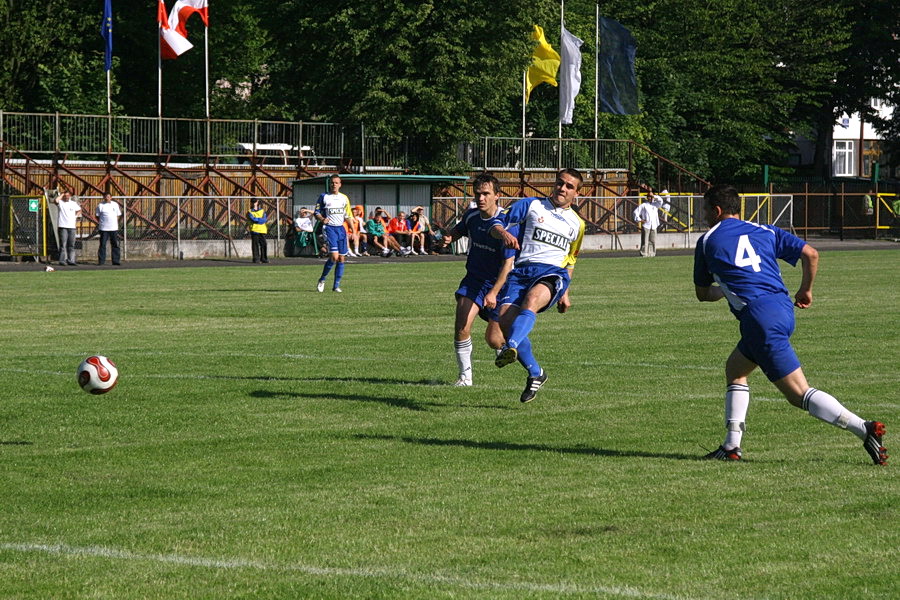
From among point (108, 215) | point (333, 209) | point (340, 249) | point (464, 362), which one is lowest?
point (464, 362)

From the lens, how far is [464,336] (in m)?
13.0

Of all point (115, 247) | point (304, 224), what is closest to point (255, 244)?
point (304, 224)

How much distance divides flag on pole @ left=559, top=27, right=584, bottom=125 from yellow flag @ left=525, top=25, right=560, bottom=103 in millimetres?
1094

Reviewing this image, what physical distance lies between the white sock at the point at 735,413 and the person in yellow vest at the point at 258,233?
31415 mm

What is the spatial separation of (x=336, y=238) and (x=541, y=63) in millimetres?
29650

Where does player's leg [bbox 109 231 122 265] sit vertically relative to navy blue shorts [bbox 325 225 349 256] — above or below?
below

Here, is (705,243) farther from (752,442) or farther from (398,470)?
(398,470)

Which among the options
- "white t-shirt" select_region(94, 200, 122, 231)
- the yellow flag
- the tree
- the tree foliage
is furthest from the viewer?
the yellow flag

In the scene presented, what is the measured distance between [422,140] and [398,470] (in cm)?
4374

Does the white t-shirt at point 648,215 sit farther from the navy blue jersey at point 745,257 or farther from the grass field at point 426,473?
the navy blue jersey at point 745,257

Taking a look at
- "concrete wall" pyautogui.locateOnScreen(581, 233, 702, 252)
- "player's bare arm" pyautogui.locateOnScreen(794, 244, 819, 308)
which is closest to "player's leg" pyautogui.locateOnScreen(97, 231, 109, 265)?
"concrete wall" pyautogui.locateOnScreen(581, 233, 702, 252)

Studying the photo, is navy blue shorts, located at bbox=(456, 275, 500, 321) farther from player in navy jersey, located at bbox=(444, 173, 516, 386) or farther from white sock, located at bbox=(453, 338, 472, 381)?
white sock, located at bbox=(453, 338, 472, 381)

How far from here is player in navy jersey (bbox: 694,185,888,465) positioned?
882cm

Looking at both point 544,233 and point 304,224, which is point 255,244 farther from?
point 544,233
